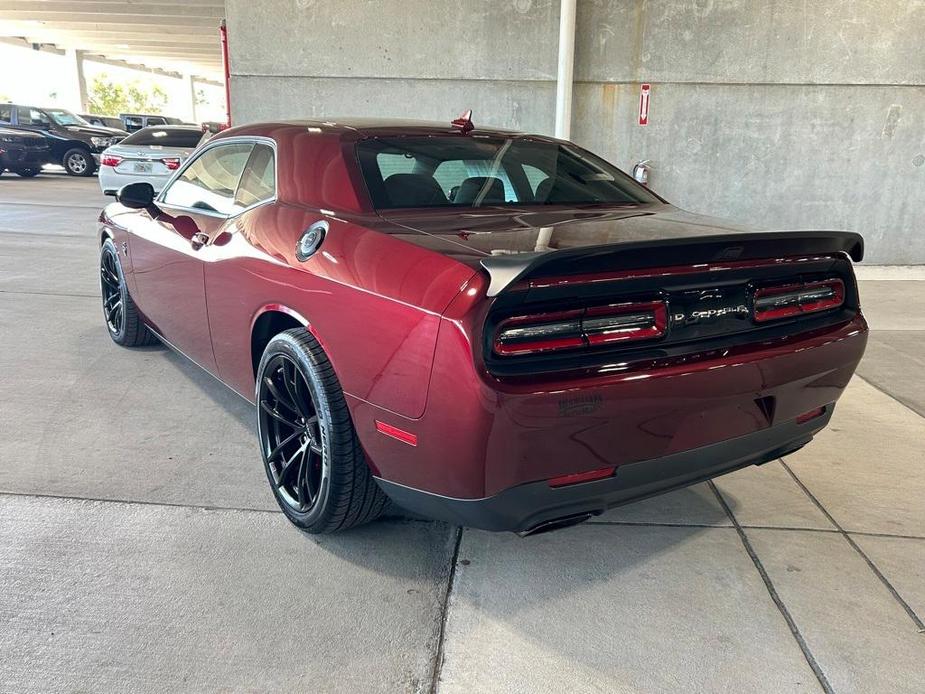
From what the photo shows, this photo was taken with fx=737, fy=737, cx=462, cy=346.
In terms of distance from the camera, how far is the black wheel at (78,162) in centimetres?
1844

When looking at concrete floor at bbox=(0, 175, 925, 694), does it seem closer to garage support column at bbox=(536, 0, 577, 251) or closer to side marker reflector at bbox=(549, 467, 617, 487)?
side marker reflector at bbox=(549, 467, 617, 487)

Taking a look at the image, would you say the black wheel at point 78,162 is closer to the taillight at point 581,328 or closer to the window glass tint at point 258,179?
the window glass tint at point 258,179

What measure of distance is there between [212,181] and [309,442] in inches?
63.4

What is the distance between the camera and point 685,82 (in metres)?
7.88

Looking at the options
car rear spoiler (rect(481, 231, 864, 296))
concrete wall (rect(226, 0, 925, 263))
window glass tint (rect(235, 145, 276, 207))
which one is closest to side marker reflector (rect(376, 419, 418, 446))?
car rear spoiler (rect(481, 231, 864, 296))

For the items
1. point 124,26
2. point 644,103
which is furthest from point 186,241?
point 124,26

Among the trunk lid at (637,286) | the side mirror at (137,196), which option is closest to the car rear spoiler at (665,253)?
the trunk lid at (637,286)

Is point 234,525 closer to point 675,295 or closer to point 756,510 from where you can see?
point 675,295

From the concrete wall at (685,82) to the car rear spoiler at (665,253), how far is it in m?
6.00

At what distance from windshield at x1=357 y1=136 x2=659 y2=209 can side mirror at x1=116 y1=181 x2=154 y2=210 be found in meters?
1.64

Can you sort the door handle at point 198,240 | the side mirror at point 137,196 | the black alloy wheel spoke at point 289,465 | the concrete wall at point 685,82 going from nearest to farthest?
the black alloy wheel spoke at point 289,465 < the door handle at point 198,240 < the side mirror at point 137,196 < the concrete wall at point 685,82

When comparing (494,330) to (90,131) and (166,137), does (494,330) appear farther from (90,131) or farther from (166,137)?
(90,131)

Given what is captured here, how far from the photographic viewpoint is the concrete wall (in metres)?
7.74

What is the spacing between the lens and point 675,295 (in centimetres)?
209
